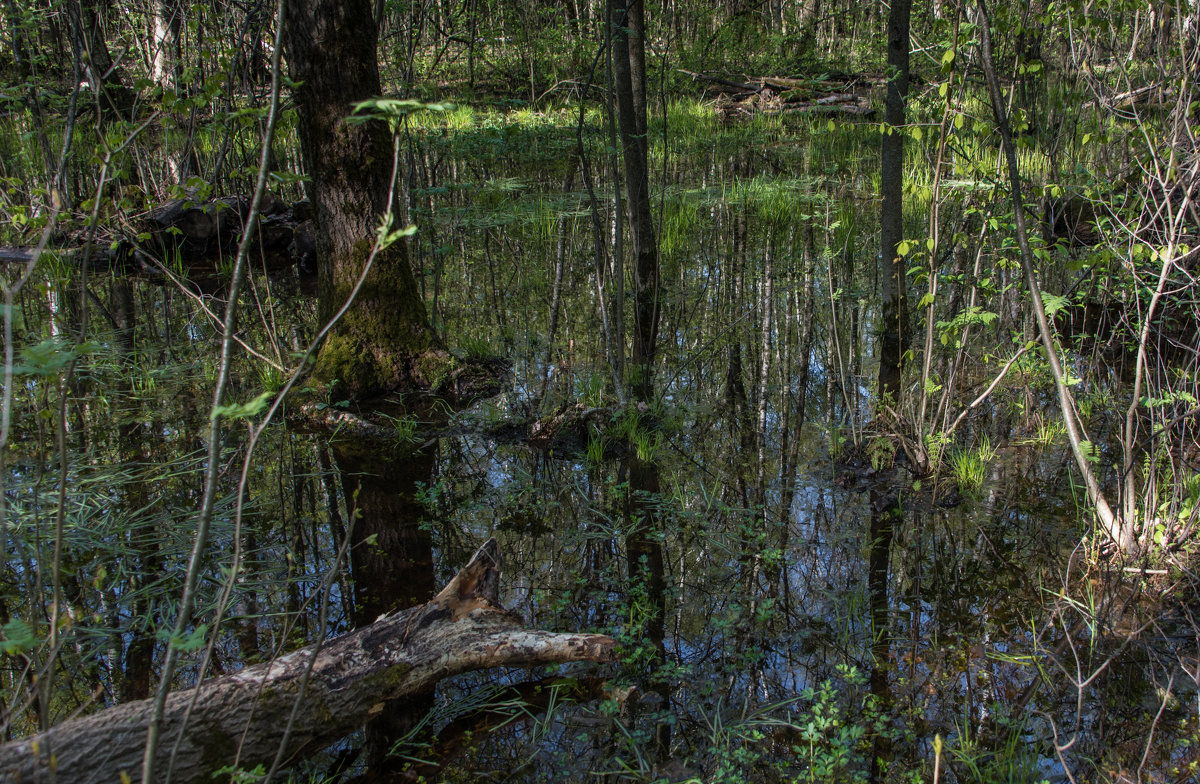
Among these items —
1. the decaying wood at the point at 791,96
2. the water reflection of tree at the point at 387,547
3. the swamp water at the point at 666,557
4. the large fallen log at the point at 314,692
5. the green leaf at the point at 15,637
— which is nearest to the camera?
the green leaf at the point at 15,637

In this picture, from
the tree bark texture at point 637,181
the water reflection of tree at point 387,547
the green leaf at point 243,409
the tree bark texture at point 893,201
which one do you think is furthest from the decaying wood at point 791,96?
the green leaf at point 243,409

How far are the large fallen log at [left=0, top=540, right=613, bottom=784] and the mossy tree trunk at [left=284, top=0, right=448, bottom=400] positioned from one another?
2.19 m

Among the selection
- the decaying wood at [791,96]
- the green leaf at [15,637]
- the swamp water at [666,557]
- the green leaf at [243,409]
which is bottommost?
→ the swamp water at [666,557]

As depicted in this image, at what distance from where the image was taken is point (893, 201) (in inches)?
187

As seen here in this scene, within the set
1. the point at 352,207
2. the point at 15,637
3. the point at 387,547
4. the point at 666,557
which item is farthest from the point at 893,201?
the point at 15,637

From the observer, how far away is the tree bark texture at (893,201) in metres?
4.30

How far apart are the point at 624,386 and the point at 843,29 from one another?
79.9 ft

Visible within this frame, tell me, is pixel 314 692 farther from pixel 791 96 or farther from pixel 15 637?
pixel 791 96

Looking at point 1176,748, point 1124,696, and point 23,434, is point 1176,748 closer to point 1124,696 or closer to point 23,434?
point 1124,696

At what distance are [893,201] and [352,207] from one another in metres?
3.05

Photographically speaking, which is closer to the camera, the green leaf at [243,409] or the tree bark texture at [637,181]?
the green leaf at [243,409]

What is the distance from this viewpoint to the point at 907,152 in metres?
9.57

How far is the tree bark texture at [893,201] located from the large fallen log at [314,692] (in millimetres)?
2348

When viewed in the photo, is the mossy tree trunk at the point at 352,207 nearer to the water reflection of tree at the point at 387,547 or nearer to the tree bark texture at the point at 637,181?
the water reflection of tree at the point at 387,547
